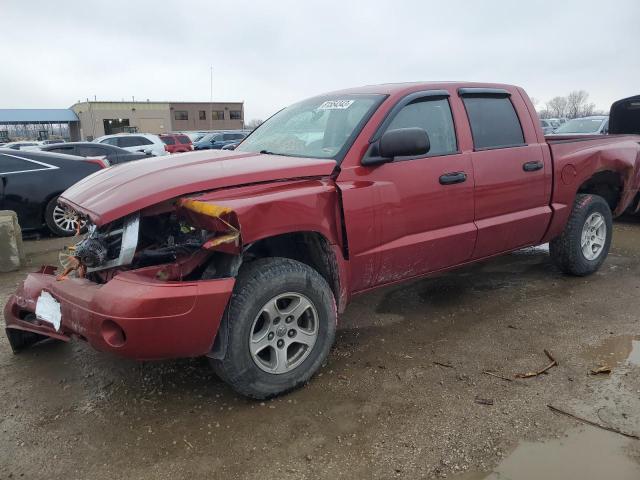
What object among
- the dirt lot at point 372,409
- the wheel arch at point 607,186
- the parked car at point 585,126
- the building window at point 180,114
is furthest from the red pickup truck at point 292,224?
the building window at point 180,114

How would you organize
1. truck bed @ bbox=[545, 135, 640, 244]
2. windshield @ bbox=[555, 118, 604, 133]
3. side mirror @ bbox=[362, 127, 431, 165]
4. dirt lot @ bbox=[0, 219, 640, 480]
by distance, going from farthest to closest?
windshield @ bbox=[555, 118, 604, 133] < truck bed @ bbox=[545, 135, 640, 244] < side mirror @ bbox=[362, 127, 431, 165] < dirt lot @ bbox=[0, 219, 640, 480]

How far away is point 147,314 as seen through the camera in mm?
2398

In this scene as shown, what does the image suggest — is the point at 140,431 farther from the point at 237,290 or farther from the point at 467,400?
the point at 467,400

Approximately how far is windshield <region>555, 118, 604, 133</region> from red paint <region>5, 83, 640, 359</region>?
8171 mm

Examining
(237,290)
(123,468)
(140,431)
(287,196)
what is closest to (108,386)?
(140,431)

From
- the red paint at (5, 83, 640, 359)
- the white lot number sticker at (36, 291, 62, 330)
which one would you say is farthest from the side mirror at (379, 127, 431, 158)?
the white lot number sticker at (36, 291, 62, 330)

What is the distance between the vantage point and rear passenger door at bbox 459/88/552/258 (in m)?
3.89

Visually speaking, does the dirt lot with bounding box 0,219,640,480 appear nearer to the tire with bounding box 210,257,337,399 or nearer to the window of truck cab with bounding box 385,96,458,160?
the tire with bounding box 210,257,337,399

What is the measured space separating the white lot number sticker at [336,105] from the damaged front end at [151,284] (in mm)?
1508

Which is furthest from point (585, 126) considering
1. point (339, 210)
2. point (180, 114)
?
point (180, 114)

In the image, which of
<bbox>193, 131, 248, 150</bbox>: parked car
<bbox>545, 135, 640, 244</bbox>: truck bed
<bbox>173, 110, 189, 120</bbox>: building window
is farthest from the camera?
<bbox>173, 110, 189, 120</bbox>: building window

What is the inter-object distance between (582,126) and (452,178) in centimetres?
1036

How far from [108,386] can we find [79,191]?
48.4 inches

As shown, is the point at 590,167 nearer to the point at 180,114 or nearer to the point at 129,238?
the point at 129,238
